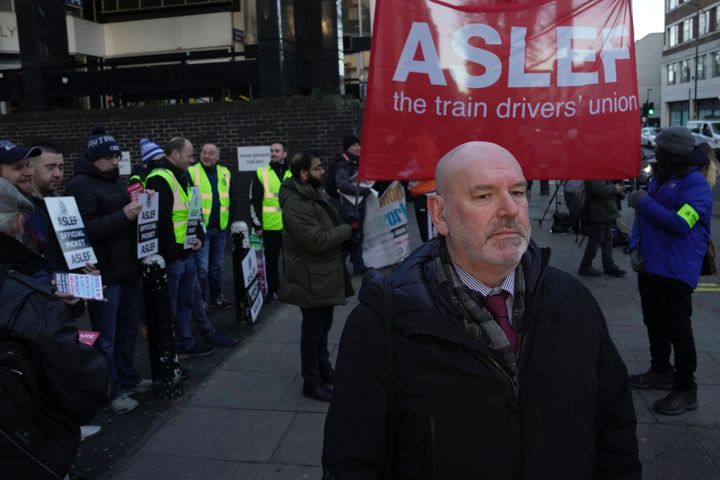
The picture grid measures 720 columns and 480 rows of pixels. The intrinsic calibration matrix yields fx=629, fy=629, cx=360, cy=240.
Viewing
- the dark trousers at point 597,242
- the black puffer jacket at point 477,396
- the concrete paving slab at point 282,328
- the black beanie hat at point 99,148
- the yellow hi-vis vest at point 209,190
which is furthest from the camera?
the dark trousers at point 597,242

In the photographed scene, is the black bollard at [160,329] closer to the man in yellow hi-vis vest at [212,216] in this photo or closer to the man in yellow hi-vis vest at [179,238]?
the man in yellow hi-vis vest at [179,238]

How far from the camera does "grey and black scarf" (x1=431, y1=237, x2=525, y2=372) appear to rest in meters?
1.83

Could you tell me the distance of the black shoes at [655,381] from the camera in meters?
5.00

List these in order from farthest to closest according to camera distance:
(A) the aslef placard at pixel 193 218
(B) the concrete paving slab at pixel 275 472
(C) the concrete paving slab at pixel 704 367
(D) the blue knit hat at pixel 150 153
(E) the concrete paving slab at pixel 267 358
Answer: (A) the aslef placard at pixel 193 218, (D) the blue knit hat at pixel 150 153, (E) the concrete paving slab at pixel 267 358, (C) the concrete paving slab at pixel 704 367, (B) the concrete paving slab at pixel 275 472

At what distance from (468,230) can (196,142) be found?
1066 cm

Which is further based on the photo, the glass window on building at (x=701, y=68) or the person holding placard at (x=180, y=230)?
the glass window on building at (x=701, y=68)

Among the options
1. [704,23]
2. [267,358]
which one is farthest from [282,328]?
[704,23]

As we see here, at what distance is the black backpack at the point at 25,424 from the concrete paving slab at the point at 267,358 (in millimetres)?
3399

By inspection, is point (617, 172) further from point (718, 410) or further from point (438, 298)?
point (718, 410)

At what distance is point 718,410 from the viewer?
4.61 metres

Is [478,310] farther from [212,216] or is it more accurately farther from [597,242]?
[597,242]

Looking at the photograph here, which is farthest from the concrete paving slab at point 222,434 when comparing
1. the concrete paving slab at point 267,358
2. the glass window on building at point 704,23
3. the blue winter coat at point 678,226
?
the glass window on building at point 704,23

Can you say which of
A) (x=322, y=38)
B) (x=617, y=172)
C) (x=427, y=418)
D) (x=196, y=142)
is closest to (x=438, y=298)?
(x=427, y=418)

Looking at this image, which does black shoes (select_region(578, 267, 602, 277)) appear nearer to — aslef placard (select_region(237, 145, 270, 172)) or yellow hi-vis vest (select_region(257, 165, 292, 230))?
yellow hi-vis vest (select_region(257, 165, 292, 230))
